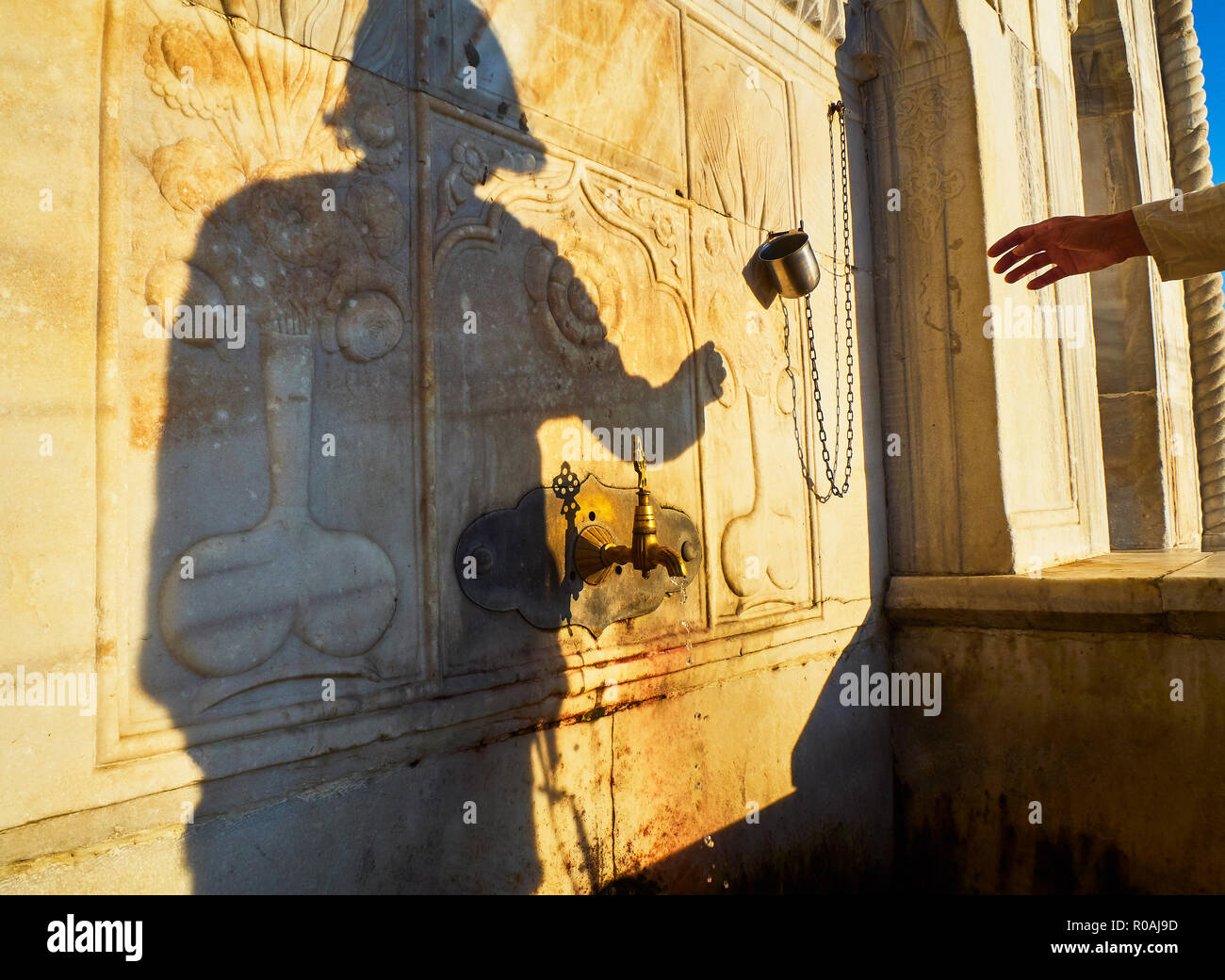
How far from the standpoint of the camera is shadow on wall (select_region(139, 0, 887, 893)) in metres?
1.37

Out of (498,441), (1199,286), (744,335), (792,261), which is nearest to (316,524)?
(498,441)

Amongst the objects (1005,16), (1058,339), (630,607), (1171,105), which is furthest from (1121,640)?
(1171,105)

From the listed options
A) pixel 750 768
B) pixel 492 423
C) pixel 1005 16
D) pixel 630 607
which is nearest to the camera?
pixel 492 423

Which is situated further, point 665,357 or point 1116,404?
point 1116,404

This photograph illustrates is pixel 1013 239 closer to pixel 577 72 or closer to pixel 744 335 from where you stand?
pixel 744 335

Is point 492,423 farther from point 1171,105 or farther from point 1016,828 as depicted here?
point 1171,105

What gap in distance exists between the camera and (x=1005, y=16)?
12.2 ft

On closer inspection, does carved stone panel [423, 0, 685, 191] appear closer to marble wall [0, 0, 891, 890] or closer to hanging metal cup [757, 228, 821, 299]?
marble wall [0, 0, 891, 890]

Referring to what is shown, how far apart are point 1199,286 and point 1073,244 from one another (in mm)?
4079

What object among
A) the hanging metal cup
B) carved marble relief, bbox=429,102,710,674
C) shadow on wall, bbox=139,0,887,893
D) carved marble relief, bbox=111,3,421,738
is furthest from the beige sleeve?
carved marble relief, bbox=111,3,421,738

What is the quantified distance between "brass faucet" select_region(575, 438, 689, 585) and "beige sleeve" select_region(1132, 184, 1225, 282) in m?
1.49

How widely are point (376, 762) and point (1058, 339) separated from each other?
3656 mm

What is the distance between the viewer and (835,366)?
10.5 ft

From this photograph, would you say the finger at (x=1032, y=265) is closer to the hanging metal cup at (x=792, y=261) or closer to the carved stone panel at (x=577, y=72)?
the hanging metal cup at (x=792, y=261)
